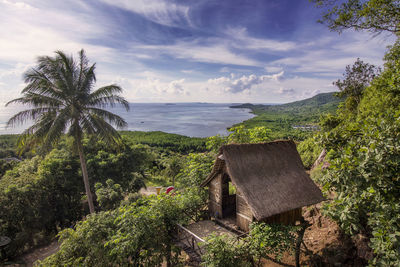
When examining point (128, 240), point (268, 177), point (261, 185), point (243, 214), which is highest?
point (268, 177)

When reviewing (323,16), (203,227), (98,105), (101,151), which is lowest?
(203,227)

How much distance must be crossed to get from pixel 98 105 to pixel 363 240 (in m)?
14.9

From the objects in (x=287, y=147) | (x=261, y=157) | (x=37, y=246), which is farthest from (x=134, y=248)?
(x=37, y=246)

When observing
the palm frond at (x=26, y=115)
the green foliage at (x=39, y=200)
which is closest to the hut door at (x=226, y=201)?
the palm frond at (x=26, y=115)

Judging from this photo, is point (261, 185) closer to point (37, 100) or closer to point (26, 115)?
point (37, 100)

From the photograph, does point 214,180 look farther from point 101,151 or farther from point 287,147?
point 101,151

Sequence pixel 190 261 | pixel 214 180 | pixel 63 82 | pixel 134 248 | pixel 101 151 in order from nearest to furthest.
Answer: pixel 134 248 < pixel 190 261 < pixel 214 180 < pixel 63 82 < pixel 101 151

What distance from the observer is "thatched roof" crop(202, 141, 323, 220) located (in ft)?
24.9

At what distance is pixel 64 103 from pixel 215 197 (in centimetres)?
1092

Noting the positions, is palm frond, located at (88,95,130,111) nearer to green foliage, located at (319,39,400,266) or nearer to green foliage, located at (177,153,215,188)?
green foliage, located at (177,153,215,188)

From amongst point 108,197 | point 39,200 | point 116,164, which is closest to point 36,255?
point 39,200

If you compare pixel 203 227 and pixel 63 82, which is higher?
pixel 63 82

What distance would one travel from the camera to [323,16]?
9.04 metres

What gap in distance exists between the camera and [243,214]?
813 centimetres
